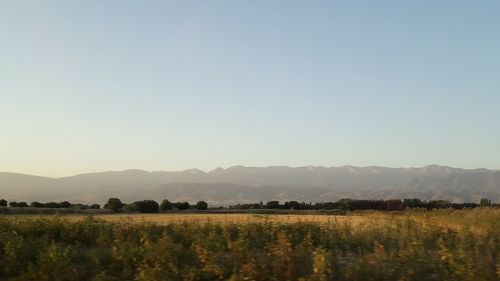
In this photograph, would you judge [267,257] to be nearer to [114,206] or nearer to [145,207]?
[145,207]

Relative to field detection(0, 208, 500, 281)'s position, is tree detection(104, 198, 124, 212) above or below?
above

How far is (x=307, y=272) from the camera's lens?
10.9 meters

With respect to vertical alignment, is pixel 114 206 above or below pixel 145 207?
above

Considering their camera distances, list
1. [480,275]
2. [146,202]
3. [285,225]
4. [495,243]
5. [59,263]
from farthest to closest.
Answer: [146,202]
[285,225]
[495,243]
[59,263]
[480,275]

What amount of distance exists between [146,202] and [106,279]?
50.6 metres

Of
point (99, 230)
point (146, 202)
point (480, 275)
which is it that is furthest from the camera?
point (146, 202)

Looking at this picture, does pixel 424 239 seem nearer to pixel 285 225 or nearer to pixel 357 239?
pixel 357 239

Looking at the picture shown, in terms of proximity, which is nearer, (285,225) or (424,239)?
(424,239)

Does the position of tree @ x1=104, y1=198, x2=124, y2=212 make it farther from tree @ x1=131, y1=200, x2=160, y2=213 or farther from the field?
the field

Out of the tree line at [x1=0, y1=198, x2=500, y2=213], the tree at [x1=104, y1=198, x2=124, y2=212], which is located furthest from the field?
the tree at [x1=104, y1=198, x2=124, y2=212]

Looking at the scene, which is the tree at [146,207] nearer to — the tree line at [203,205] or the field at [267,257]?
the tree line at [203,205]

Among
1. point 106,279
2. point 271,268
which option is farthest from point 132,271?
point 271,268

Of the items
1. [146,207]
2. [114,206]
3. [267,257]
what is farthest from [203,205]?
[267,257]

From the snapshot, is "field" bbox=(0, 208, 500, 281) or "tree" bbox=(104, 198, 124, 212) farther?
"tree" bbox=(104, 198, 124, 212)
